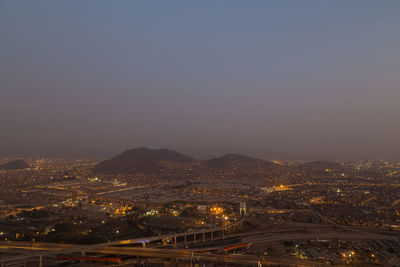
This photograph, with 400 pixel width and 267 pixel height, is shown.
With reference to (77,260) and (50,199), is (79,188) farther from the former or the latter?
(77,260)

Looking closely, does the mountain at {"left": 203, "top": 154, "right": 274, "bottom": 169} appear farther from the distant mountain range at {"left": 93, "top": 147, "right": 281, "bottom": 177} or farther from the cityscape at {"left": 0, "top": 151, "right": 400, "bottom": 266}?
the cityscape at {"left": 0, "top": 151, "right": 400, "bottom": 266}

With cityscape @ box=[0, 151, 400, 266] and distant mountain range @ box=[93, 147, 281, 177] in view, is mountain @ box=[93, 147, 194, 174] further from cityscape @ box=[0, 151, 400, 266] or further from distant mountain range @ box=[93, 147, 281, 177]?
cityscape @ box=[0, 151, 400, 266]

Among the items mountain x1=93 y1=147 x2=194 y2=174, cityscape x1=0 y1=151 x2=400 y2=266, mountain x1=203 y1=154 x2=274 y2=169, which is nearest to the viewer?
cityscape x1=0 y1=151 x2=400 y2=266

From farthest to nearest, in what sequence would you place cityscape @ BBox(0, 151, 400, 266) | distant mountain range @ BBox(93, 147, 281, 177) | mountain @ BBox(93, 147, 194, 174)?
distant mountain range @ BBox(93, 147, 281, 177), mountain @ BBox(93, 147, 194, 174), cityscape @ BBox(0, 151, 400, 266)

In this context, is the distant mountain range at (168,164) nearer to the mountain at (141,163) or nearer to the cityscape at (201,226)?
the mountain at (141,163)

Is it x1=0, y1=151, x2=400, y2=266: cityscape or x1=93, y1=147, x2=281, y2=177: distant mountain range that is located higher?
x1=93, y1=147, x2=281, y2=177: distant mountain range

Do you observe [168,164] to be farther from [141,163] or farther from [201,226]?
[201,226]

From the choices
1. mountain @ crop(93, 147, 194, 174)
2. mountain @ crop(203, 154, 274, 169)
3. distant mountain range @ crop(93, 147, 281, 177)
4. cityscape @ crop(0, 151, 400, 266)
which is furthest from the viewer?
mountain @ crop(203, 154, 274, 169)

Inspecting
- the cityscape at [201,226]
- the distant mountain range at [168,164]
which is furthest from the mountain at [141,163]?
the cityscape at [201,226]

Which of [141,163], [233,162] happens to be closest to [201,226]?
[141,163]

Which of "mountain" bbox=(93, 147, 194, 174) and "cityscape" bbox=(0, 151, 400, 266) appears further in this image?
"mountain" bbox=(93, 147, 194, 174)

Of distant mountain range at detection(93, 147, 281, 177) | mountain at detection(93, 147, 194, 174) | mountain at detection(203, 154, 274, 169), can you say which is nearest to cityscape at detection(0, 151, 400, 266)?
mountain at detection(93, 147, 194, 174)
